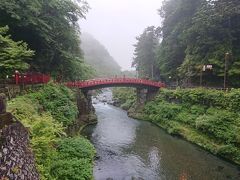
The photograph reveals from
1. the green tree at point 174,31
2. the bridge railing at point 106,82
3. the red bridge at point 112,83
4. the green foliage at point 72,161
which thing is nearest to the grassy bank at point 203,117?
the red bridge at point 112,83

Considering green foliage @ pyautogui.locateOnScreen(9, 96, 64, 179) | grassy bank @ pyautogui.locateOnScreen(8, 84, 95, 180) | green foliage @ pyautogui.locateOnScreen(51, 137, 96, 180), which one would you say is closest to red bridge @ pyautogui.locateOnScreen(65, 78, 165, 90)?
grassy bank @ pyautogui.locateOnScreen(8, 84, 95, 180)

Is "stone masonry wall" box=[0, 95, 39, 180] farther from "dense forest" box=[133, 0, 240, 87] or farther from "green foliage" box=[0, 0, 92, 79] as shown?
"dense forest" box=[133, 0, 240, 87]

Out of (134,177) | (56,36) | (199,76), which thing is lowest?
(134,177)

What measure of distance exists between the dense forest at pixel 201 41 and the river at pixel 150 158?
12.1 m

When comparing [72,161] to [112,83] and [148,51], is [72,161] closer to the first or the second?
[112,83]

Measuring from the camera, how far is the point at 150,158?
25.7 meters

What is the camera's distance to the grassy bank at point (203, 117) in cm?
2714

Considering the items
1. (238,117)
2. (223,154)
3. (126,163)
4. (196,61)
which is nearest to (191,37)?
(196,61)

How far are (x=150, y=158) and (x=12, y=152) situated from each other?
19.1 meters

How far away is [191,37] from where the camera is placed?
4475 cm

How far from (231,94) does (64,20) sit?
21.7 meters

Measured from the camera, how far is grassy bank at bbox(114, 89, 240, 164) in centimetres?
→ 2714

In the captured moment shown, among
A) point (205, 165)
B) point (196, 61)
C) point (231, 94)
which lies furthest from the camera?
point (196, 61)

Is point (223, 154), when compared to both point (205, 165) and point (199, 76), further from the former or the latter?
point (199, 76)
